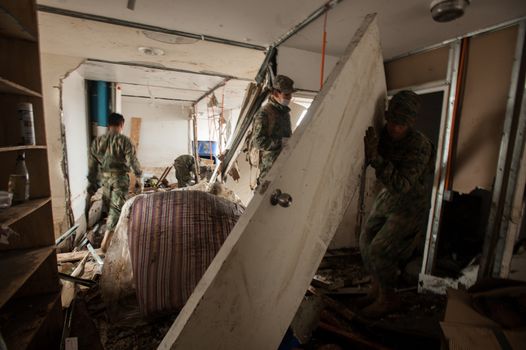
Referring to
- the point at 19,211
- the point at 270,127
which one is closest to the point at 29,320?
the point at 19,211

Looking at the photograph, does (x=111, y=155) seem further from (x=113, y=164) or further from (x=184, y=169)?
(x=184, y=169)

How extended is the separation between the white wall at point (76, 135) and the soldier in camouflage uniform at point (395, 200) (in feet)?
11.4

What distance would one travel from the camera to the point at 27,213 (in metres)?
1.18

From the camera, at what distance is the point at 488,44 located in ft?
6.01

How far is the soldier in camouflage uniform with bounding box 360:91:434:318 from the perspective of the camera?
144 centimetres

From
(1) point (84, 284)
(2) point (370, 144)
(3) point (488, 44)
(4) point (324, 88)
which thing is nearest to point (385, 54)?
(3) point (488, 44)

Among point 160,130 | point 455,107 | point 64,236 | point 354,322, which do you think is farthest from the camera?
point 160,130

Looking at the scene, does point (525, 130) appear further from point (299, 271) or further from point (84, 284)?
point (84, 284)

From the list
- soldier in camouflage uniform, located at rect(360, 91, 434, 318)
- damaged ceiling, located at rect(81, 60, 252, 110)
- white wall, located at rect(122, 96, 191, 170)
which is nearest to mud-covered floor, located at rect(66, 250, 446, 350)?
soldier in camouflage uniform, located at rect(360, 91, 434, 318)

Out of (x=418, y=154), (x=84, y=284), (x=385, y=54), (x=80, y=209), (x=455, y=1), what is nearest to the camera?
(x=455, y=1)

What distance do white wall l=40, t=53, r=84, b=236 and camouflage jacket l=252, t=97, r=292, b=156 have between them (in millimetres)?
2287

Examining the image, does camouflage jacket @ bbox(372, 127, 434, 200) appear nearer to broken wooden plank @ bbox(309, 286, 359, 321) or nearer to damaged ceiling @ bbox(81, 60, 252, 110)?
broken wooden plank @ bbox(309, 286, 359, 321)

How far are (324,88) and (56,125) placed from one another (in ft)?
10.9

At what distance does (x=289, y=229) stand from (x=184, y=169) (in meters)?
4.44
